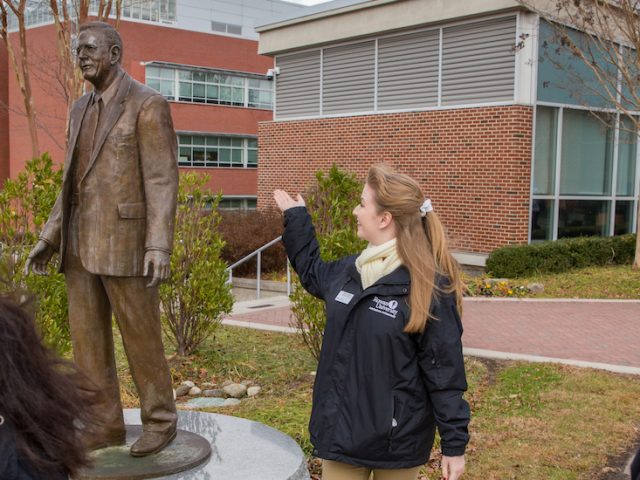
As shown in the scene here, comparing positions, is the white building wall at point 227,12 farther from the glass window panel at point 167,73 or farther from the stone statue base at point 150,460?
the stone statue base at point 150,460

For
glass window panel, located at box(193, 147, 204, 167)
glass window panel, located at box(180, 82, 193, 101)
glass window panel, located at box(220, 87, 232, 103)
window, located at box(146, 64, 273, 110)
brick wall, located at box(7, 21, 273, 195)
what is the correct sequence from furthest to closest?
glass window panel, located at box(220, 87, 232, 103), glass window panel, located at box(193, 147, 204, 167), glass window panel, located at box(180, 82, 193, 101), window, located at box(146, 64, 273, 110), brick wall, located at box(7, 21, 273, 195)

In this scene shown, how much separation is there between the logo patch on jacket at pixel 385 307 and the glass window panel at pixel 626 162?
1619 cm

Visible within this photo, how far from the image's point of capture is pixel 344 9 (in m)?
18.0

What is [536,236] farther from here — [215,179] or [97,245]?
[215,179]

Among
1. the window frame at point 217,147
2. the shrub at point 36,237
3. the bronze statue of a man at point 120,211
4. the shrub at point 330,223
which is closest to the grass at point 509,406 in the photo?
the shrub at point 330,223

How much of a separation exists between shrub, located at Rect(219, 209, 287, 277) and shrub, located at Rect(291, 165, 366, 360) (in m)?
7.93

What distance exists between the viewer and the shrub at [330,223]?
7512mm

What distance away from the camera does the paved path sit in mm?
8961

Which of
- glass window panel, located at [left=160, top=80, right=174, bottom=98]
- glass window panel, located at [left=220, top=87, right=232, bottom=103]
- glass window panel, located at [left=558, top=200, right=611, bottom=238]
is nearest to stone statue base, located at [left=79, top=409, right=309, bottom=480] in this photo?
glass window panel, located at [left=558, top=200, right=611, bottom=238]

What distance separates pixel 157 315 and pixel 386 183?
1.63 m

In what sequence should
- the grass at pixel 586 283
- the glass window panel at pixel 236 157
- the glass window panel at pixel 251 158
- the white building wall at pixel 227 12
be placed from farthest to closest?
the white building wall at pixel 227 12 < the glass window panel at pixel 251 158 < the glass window panel at pixel 236 157 < the grass at pixel 586 283

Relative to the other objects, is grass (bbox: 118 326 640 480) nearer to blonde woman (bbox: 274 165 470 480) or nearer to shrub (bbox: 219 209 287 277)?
blonde woman (bbox: 274 165 470 480)

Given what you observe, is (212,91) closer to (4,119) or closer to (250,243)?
(4,119)

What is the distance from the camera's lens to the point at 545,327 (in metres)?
10.7
